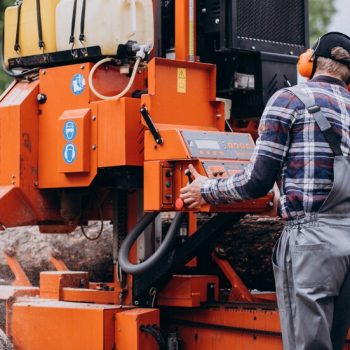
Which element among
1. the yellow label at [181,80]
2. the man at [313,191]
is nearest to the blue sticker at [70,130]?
the yellow label at [181,80]

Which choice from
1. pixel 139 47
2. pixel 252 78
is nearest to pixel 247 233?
pixel 252 78

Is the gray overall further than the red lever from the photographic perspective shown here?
No

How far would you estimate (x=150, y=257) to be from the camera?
5.84 metres

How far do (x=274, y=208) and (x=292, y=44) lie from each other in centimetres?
142

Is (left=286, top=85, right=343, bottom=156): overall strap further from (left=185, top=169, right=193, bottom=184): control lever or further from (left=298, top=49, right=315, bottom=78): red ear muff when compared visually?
(left=185, top=169, right=193, bottom=184): control lever

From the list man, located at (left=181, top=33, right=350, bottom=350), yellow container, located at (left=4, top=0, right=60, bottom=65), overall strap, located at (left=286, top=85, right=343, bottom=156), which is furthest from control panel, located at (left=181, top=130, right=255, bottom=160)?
yellow container, located at (left=4, top=0, right=60, bottom=65)

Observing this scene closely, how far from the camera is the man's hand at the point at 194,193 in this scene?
16.5 feet

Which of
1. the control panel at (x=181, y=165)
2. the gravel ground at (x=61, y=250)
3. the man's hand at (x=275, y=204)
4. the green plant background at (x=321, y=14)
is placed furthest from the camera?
the green plant background at (x=321, y=14)

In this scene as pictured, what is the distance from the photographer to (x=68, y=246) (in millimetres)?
7844

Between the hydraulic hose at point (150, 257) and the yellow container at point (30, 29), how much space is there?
129 cm

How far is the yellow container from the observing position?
6.26m

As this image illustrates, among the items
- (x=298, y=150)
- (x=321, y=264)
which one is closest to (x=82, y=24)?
(x=298, y=150)

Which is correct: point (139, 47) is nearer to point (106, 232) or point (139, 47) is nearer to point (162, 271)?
point (162, 271)

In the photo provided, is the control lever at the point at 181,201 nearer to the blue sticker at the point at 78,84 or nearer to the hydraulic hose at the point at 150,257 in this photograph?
the hydraulic hose at the point at 150,257
